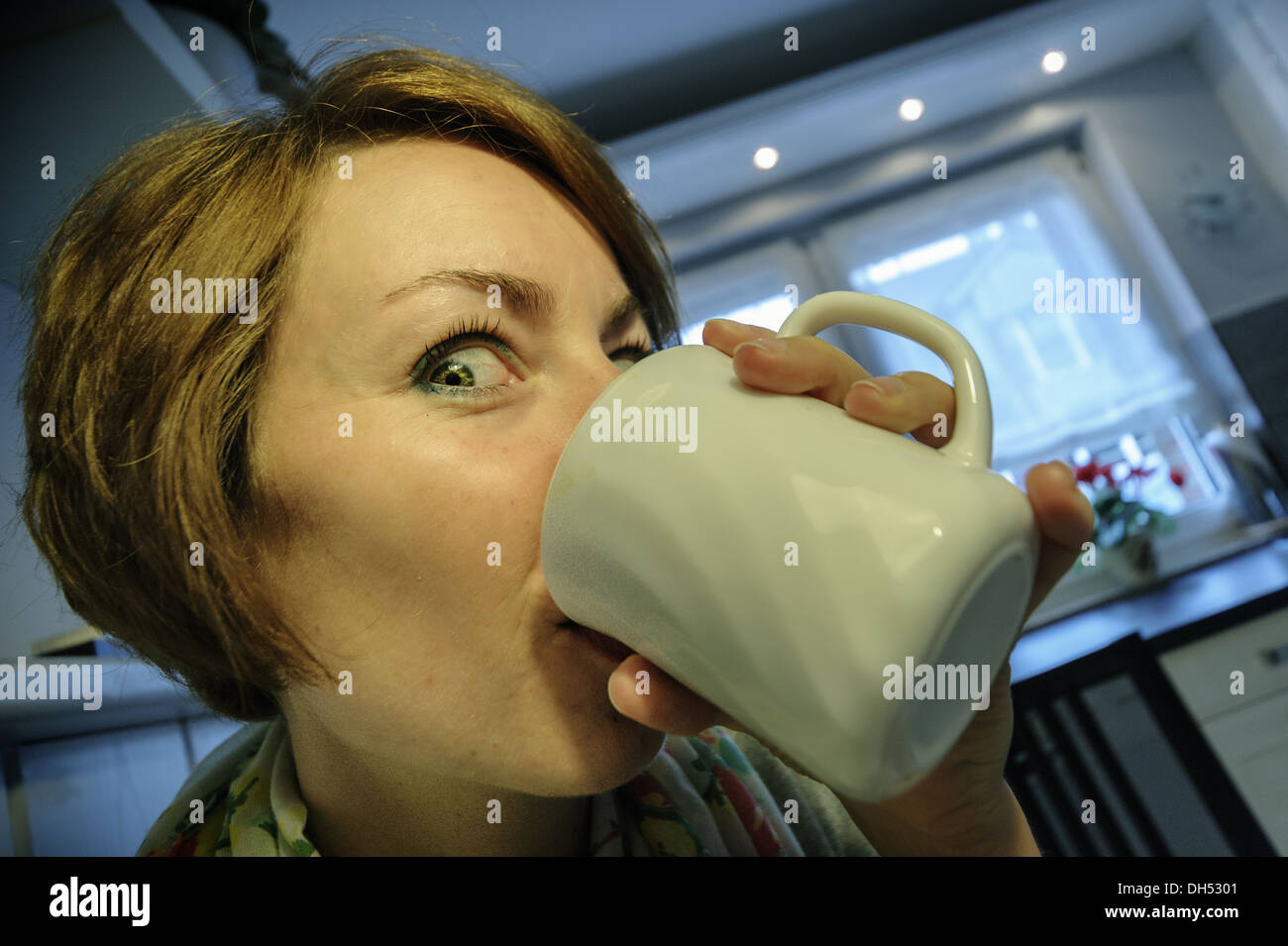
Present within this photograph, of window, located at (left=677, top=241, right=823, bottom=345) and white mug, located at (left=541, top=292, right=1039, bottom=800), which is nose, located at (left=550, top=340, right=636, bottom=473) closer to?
white mug, located at (left=541, top=292, right=1039, bottom=800)

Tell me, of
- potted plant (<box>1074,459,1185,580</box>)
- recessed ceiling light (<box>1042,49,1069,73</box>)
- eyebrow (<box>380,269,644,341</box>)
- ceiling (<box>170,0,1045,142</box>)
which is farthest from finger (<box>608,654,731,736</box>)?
recessed ceiling light (<box>1042,49,1069,73</box>)

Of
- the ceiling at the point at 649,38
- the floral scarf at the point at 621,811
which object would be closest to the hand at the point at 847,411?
the floral scarf at the point at 621,811

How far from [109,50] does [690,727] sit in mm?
1260

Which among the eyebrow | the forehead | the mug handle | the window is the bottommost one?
the mug handle

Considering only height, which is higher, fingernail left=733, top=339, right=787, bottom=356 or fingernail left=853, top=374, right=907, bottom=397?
fingernail left=733, top=339, right=787, bottom=356

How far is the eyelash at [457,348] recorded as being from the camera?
54 cm

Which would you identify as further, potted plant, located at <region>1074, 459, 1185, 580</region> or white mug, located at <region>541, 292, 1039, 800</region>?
potted plant, located at <region>1074, 459, 1185, 580</region>

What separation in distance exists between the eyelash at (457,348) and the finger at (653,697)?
22 cm

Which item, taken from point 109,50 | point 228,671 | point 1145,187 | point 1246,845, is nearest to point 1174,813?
point 1246,845

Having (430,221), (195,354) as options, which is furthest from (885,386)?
(195,354)

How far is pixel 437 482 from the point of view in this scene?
505 millimetres

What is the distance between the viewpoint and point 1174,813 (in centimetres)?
170

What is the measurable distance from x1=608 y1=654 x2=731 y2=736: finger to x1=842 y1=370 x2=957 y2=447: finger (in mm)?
182

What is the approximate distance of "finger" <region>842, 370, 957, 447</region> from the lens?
406mm
